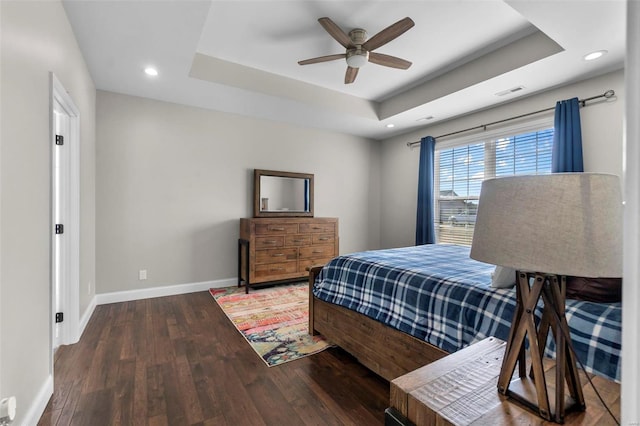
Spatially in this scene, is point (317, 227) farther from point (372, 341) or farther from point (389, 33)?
point (389, 33)

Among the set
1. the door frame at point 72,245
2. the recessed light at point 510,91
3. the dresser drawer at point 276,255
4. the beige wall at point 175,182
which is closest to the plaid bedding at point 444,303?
the dresser drawer at point 276,255

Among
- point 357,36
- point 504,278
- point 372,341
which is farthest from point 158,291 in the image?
point 504,278

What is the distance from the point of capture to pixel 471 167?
4.30 m

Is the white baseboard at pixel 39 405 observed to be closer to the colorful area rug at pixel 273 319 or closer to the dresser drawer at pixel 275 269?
the colorful area rug at pixel 273 319

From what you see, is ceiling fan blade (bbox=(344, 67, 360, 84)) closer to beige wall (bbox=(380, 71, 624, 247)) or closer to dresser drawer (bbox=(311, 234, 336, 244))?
beige wall (bbox=(380, 71, 624, 247))

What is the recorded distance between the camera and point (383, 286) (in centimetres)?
201

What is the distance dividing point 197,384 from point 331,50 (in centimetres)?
311

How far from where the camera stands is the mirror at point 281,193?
4418 millimetres

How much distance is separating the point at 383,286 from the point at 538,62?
2.52 meters

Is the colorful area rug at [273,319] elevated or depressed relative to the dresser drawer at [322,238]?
depressed

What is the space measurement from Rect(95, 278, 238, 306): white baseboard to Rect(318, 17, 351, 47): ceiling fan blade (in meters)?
3.30

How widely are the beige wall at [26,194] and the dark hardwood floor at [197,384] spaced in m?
0.28

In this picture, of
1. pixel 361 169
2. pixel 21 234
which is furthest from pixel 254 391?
pixel 361 169

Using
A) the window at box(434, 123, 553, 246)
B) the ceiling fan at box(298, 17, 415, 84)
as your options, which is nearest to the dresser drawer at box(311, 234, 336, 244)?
the window at box(434, 123, 553, 246)
